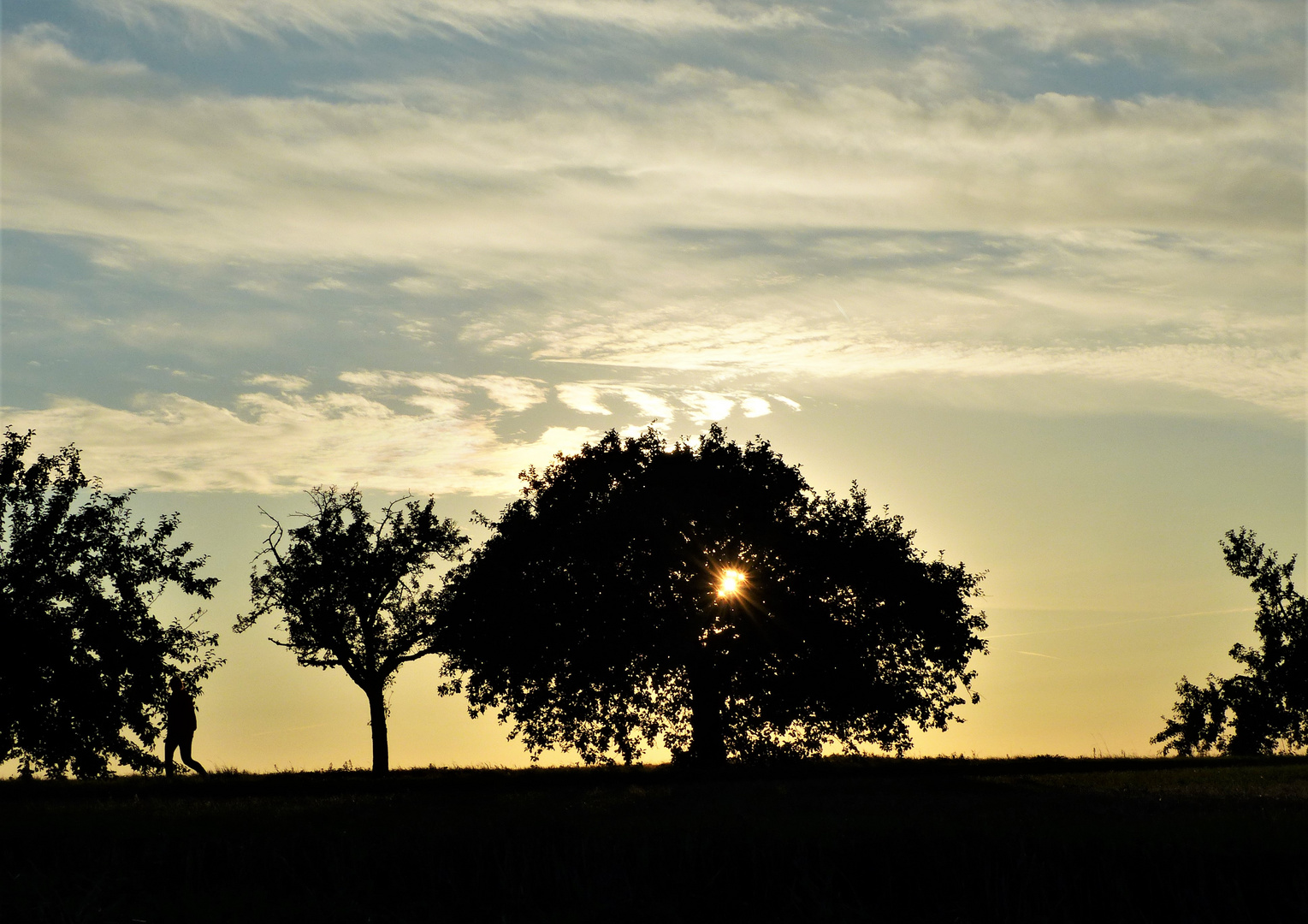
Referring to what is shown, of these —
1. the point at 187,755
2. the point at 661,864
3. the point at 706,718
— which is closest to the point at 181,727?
the point at 187,755

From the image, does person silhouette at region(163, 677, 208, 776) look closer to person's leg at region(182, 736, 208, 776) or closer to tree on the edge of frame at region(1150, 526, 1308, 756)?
person's leg at region(182, 736, 208, 776)

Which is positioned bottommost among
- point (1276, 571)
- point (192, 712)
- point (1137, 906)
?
point (1137, 906)

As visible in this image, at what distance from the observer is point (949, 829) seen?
13.5 metres

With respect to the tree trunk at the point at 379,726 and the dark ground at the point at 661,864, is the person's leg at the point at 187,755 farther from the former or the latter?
the dark ground at the point at 661,864

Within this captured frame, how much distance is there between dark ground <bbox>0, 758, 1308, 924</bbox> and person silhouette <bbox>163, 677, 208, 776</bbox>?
1930 cm

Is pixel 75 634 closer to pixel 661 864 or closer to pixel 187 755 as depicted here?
pixel 187 755

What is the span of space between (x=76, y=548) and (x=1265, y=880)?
39.8 m

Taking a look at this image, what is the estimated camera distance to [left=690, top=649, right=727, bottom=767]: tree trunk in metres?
38.7

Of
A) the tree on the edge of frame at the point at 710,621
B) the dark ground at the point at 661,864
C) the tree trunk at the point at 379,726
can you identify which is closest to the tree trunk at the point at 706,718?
the tree on the edge of frame at the point at 710,621

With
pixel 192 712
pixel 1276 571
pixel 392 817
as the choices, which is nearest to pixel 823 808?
pixel 392 817

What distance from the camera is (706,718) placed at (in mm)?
39250

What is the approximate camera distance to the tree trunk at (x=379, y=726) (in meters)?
40.7

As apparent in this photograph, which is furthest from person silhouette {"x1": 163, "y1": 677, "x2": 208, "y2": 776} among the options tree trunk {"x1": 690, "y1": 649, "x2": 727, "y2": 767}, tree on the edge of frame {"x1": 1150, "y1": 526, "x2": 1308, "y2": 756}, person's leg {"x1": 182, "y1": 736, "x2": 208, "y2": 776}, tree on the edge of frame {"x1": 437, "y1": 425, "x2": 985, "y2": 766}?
tree on the edge of frame {"x1": 1150, "y1": 526, "x2": 1308, "y2": 756}

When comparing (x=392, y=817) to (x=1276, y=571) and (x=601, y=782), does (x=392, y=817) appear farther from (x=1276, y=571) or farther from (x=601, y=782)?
(x=1276, y=571)
